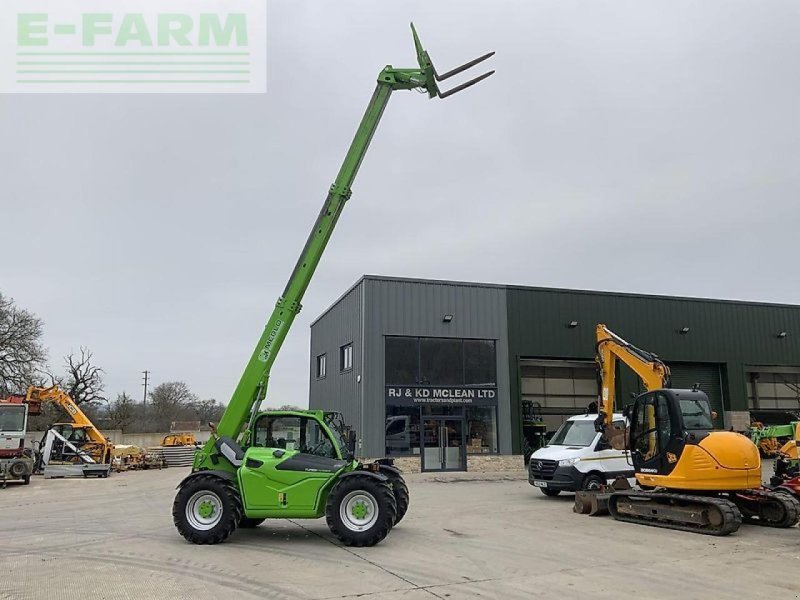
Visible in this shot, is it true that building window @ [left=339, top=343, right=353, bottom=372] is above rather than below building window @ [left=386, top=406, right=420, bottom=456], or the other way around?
above

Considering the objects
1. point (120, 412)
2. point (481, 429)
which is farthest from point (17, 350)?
point (481, 429)

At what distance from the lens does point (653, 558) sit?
866 cm

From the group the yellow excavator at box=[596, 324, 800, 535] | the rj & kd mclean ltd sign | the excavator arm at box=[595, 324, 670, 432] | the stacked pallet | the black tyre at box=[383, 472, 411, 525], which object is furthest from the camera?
the stacked pallet

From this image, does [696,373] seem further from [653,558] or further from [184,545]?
[184,545]

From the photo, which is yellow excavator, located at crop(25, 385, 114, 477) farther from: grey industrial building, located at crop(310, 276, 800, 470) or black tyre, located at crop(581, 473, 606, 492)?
black tyre, located at crop(581, 473, 606, 492)

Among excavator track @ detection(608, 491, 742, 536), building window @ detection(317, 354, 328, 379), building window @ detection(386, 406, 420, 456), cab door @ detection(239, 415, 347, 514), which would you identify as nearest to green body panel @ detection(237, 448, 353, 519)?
cab door @ detection(239, 415, 347, 514)

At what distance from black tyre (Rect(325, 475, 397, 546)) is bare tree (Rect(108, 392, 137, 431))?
47774mm

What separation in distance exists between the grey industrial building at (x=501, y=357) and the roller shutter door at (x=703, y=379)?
52 millimetres

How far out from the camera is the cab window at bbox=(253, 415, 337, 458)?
982 cm

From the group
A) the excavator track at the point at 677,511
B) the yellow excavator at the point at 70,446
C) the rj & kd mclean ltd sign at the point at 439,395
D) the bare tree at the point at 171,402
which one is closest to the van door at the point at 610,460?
the excavator track at the point at 677,511

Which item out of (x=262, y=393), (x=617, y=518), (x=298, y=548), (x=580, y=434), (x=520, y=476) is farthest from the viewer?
(x=520, y=476)

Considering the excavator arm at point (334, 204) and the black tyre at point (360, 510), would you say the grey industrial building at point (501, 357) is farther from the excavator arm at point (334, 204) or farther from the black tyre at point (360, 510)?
the black tyre at point (360, 510)

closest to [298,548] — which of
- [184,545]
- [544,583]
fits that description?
[184,545]

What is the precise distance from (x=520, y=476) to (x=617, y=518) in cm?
1059
